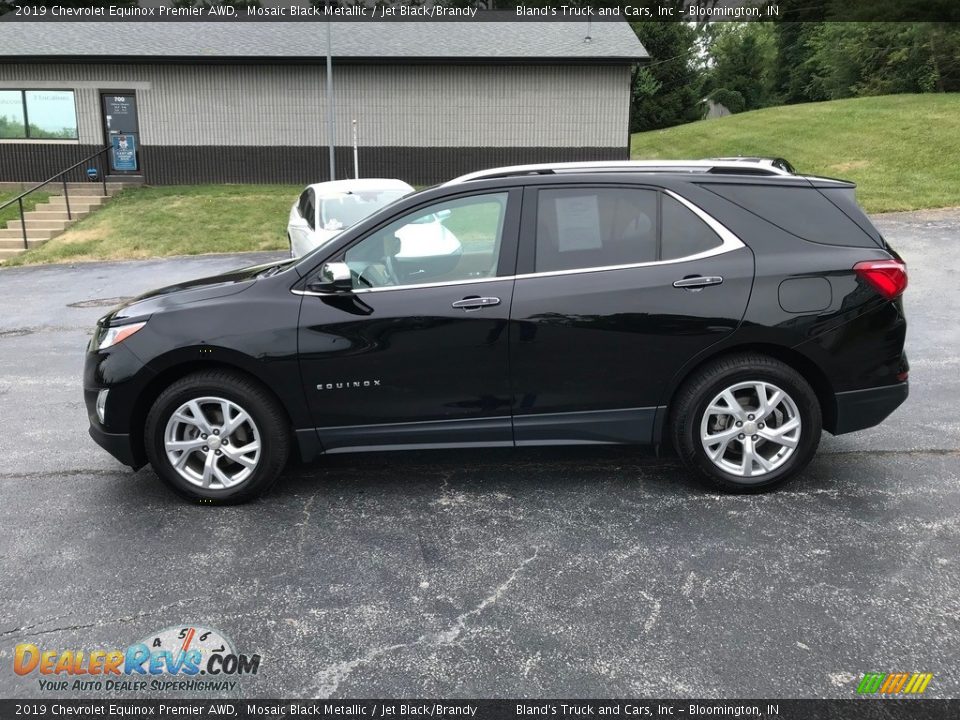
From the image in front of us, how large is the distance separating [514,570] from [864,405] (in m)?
2.17

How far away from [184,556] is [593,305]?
94.4 inches

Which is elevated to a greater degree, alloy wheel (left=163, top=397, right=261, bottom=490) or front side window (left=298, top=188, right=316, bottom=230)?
front side window (left=298, top=188, right=316, bottom=230)

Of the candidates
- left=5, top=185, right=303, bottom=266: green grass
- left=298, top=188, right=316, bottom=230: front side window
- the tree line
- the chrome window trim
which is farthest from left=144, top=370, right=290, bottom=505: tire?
the tree line

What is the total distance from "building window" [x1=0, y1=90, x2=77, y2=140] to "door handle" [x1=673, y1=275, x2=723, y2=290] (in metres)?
23.7

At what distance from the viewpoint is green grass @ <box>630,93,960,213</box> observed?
64.0 feet

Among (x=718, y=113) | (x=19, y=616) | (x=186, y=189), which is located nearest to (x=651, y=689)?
(x=19, y=616)

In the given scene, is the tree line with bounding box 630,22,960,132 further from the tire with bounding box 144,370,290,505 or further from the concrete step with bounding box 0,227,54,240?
the tire with bounding box 144,370,290,505

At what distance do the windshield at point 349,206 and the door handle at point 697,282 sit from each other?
22.8 ft

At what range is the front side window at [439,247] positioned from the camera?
4.34m

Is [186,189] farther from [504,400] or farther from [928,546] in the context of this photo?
[928,546]

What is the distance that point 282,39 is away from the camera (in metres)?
23.9

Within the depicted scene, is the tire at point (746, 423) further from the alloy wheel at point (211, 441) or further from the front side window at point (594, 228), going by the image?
the alloy wheel at point (211, 441)

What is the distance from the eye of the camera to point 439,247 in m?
4.45

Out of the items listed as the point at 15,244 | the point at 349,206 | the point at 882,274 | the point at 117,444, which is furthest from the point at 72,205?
the point at 882,274
